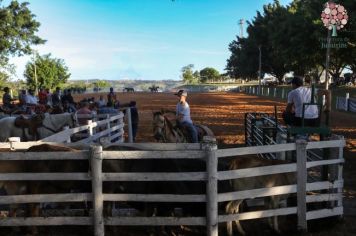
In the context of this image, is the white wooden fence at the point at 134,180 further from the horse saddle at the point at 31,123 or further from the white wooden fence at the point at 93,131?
the horse saddle at the point at 31,123

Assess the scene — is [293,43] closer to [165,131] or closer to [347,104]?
[347,104]

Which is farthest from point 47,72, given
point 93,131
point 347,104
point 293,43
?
point 93,131

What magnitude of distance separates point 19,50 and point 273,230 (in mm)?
54274

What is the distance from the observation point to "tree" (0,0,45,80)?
52.5 metres

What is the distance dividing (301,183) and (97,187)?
272 centimetres

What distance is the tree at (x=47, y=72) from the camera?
92562 millimetres

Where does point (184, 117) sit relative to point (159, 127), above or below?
above

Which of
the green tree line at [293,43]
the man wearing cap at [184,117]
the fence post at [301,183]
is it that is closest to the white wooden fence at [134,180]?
the fence post at [301,183]

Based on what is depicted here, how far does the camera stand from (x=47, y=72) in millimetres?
95625

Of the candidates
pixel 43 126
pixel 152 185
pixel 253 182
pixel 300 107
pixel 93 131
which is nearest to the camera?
pixel 152 185

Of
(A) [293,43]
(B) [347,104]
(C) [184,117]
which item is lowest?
(B) [347,104]

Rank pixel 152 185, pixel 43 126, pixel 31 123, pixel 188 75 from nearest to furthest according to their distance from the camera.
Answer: pixel 152 185, pixel 31 123, pixel 43 126, pixel 188 75

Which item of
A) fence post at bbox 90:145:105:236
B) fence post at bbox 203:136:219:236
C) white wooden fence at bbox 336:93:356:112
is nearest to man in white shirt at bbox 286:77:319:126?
fence post at bbox 203:136:219:236

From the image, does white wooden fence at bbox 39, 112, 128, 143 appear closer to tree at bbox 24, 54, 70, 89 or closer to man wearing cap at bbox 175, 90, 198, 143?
man wearing cap at bbox 175, 90, 198, 143
